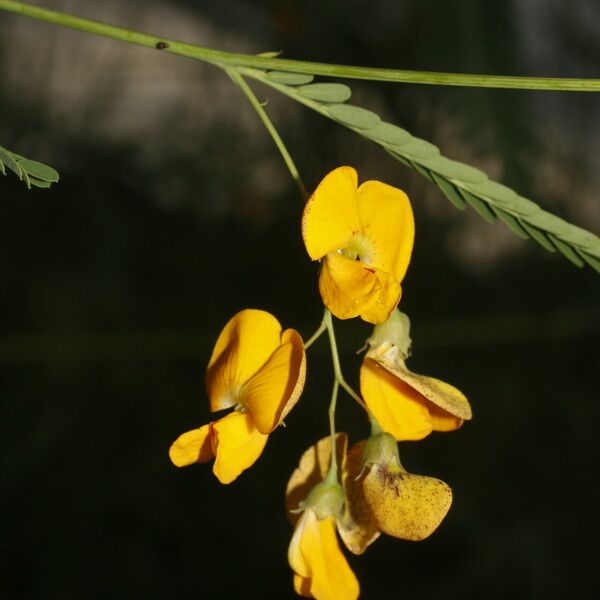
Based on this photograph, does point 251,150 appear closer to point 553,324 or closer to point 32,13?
point 553,324

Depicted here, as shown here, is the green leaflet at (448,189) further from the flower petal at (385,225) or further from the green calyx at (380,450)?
the green calyx at (380,450)

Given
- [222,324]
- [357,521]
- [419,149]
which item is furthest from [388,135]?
[222,324]

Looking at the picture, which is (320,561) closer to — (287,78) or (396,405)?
(396,405)

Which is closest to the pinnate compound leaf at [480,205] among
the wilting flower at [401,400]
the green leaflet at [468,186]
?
the green leaflet at [468,186]

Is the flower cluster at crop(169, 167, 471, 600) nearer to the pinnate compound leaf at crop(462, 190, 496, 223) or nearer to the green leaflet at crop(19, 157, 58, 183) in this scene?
the pinnate compound leaf at crop(462, 190, 496, 223)

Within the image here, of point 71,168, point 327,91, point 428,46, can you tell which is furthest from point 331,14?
point 327,91

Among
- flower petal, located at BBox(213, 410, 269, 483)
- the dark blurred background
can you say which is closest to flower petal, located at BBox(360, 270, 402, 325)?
flower petal, located at BBox(213, 410, 269, 483)
